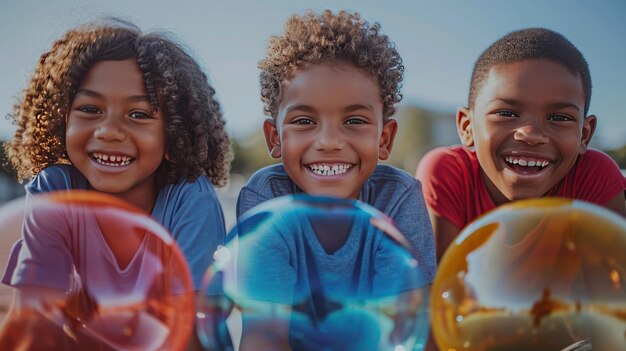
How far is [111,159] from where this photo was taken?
2312 mm

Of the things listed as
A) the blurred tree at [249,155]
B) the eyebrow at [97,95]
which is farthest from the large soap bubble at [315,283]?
the blurred tree at [249,155]

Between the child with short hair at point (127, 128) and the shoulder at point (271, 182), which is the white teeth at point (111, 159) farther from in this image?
the shoulder at point (271, 182)

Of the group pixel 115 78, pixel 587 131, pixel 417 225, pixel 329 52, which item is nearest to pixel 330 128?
pixel 329 52

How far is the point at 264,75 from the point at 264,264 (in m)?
0.88

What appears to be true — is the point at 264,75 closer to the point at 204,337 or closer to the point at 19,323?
A: the point at 204,337

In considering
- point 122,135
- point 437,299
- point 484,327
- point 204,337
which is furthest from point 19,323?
point 484,327

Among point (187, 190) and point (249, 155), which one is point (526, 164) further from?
point (249, 155)

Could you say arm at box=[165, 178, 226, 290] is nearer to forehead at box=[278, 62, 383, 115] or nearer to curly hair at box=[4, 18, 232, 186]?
curly hair at box=[4, 18, 232, 186]

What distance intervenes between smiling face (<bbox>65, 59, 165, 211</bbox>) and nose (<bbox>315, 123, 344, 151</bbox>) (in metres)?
0.62

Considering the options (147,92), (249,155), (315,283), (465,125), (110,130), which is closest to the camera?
(315,283)

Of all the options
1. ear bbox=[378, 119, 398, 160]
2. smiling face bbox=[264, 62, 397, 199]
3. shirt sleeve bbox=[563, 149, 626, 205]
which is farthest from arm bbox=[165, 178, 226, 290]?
shirt sleeve bbox=[563, 149, 626, 205]

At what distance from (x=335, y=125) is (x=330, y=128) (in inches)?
0.9

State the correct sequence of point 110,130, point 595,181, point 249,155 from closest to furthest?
point 110,130 < point 595,181 < point 249,155

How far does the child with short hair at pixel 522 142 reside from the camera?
7.95 feet
